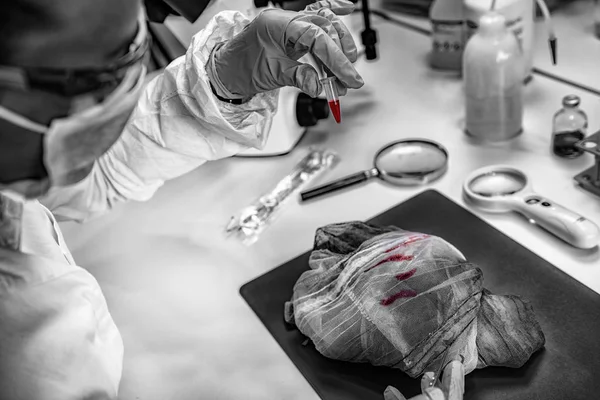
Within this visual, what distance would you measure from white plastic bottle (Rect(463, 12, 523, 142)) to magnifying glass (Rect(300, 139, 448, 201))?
5.0 inches

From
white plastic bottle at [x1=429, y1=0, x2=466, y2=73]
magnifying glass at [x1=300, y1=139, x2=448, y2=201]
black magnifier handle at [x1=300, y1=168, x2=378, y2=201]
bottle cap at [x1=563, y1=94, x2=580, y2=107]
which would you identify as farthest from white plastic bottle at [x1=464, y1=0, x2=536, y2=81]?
black magnifier handle at [x1=300, y1=168, x2=378, y2=201]

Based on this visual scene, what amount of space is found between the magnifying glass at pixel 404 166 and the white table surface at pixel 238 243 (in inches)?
0.9

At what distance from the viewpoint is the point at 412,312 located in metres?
1.02

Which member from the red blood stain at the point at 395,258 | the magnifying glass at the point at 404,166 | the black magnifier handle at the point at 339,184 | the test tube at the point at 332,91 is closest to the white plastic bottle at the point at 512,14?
the magnifying glass at the point at 404,166

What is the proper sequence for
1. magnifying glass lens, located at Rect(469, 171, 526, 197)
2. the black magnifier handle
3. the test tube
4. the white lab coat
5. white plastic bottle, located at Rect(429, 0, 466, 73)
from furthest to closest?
→ white plastic bottle, located at Rect(429, 0, 466, 73)
the black magnifier handle
magnifying glass lens, located at Rect(469, 171, 526, 197)
the test tube
the white lab coat

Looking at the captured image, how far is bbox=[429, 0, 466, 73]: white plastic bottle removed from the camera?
5.70 ft

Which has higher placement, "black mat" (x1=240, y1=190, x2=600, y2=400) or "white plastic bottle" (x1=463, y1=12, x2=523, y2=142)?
"white plastic bottle" (x1=463, y1=12, x2=523, y2=142)

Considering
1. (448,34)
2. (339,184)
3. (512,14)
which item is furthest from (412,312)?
(448,34)

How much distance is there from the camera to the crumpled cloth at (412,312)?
39.5 inches

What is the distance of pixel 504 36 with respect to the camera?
4.72 ft

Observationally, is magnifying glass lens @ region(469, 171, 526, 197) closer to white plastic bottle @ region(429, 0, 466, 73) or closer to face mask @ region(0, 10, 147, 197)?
white plastic bottle @ region(429, 0, 466, 73)

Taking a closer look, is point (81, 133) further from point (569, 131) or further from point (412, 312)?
point (569, 131)

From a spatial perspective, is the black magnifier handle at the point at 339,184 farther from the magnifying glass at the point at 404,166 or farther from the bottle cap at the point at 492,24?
the bottle cap at the point at 492,24

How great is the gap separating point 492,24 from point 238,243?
71cm
